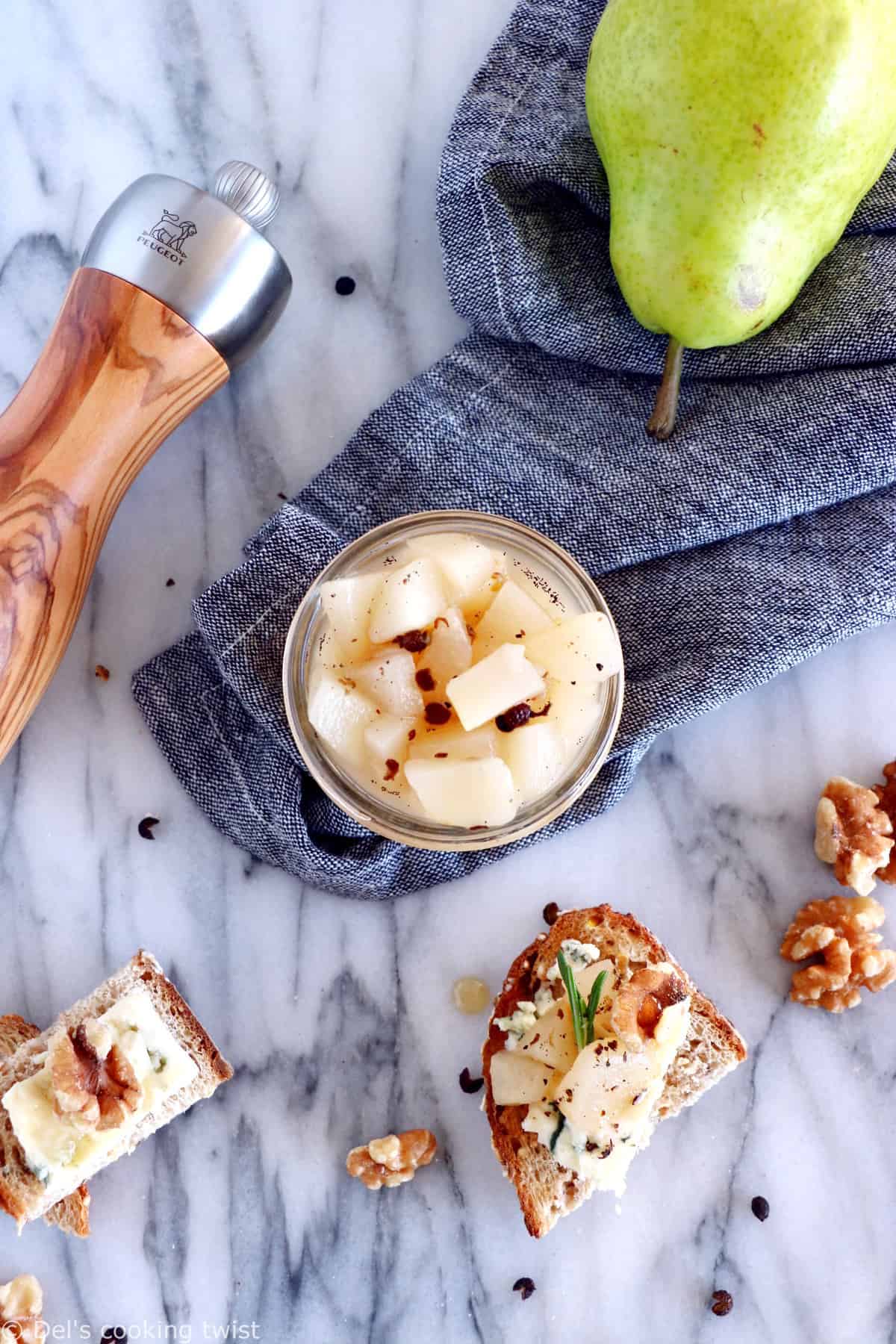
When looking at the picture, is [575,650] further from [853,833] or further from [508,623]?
[853,833]

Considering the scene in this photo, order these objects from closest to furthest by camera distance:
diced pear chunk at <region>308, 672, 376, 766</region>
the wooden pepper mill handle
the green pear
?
the green pear, diced pear chunk at <region>308, 672, 376, 766</region>, the wooden pepper mill handle

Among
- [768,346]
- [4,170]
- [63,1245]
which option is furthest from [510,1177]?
[4,170]

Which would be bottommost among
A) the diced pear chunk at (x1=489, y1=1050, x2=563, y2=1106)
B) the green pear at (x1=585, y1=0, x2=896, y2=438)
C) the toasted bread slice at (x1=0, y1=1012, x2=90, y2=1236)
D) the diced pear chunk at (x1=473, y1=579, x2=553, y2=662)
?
the diced pear chunk at (x1=489, y1=1050, x2=563, y2=1106)

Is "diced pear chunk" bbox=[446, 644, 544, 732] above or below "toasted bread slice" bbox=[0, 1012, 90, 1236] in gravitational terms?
above

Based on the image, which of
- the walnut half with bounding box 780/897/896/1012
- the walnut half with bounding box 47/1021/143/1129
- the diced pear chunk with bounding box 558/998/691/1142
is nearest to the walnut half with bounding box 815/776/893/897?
the walnut half with bounding box 780/897/896/1012

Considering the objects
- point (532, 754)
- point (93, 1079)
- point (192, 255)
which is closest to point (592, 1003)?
point (532, 754)

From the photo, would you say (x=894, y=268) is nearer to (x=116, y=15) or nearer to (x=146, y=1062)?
(x=116, y=15)

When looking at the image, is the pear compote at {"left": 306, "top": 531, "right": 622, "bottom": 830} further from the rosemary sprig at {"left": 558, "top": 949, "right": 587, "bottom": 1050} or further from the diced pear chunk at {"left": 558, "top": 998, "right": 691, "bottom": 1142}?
the diced pear chunk at {"left": 558, "top": 998, "right": 691, "bottom": 1142}
